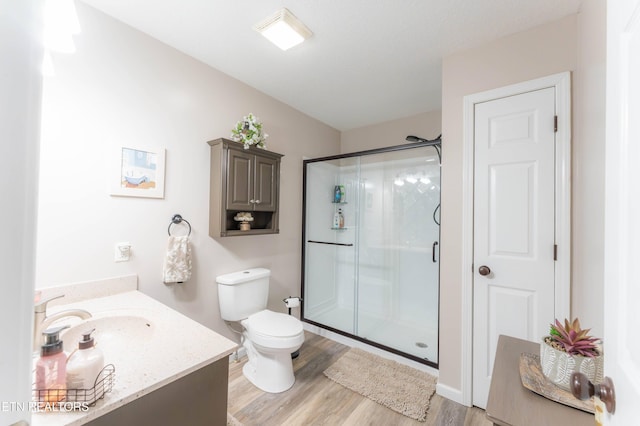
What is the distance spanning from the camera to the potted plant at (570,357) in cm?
80

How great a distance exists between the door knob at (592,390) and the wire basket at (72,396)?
111 centimetres

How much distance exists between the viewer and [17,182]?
0.33m

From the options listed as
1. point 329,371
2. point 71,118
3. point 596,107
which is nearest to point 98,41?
point 71,118

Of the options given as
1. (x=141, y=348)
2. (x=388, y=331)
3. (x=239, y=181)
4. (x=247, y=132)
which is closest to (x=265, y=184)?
(x=239, y=181)

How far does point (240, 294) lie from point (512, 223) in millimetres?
1978

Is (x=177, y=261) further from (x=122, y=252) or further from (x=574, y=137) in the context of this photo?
(x=574, y=137)

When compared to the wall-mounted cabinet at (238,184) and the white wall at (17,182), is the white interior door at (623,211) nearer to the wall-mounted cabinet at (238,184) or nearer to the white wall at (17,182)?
the white wall at (17,182)

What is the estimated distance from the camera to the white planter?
31.5 inches

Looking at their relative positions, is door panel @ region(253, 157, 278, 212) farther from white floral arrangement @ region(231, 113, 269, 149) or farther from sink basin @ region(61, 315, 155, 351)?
sink basin @ region(61, 315, 155, 351)

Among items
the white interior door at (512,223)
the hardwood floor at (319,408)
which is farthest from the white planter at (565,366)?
the hardwood floor at (319,408)

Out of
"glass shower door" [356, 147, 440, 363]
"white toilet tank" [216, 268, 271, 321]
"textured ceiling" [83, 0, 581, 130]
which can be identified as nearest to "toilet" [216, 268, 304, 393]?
"white toilet tank" [216, 268, 271, 321]

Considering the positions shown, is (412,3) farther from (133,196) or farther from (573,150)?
(133,196)

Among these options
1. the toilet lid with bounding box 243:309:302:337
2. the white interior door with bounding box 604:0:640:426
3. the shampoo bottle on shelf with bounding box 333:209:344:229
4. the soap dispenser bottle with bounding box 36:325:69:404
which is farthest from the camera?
the shampoo bottle on shelf with bounding box 333:209:344:229

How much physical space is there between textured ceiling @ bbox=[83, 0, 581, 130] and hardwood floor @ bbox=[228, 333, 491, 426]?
2411 millimetres
